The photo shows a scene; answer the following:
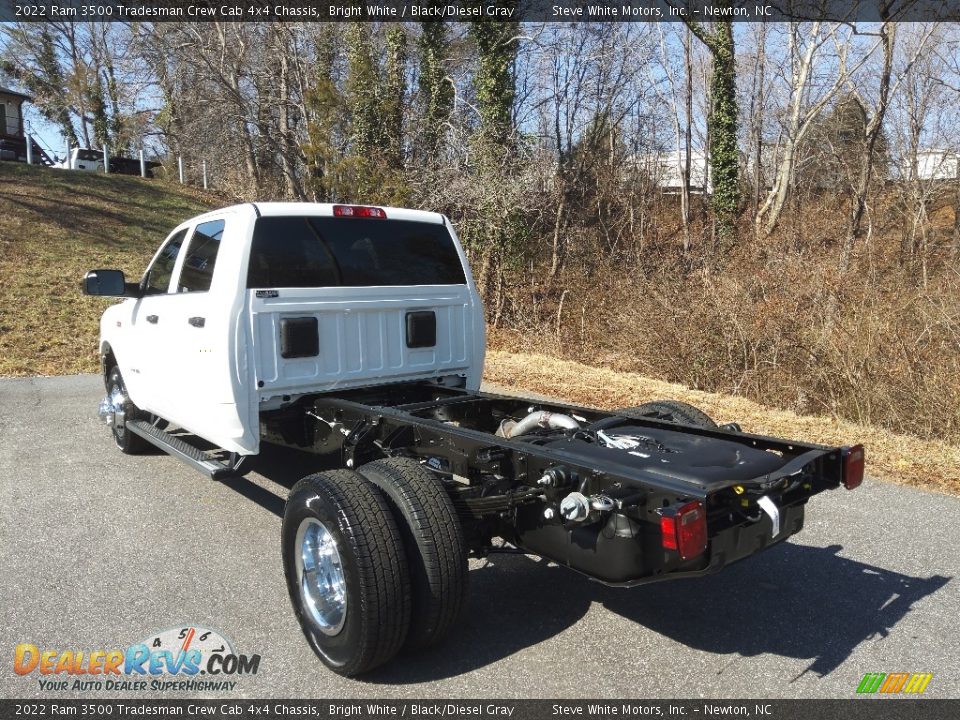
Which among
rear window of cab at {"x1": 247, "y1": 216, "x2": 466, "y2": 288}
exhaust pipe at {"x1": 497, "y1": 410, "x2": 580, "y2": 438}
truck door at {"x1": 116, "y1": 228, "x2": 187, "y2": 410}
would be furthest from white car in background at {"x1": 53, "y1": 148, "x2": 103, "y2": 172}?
exhaust pipe at {"x1": 497, "y1": 410, "x2": 580, "y2": 438}

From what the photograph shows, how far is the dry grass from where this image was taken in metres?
6.26

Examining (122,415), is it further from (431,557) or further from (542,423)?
(431,557)

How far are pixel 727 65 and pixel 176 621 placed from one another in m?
19.4

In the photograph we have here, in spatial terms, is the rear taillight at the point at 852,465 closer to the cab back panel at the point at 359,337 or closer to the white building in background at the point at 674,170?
the cab back panel at the point at 359,337

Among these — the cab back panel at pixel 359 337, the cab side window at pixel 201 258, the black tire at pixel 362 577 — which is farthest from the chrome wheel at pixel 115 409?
the black tire at pixel 362 577

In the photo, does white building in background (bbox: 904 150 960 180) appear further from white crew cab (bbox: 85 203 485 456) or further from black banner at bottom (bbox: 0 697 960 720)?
black banner at bottom (bbox: 0 697 960 720)

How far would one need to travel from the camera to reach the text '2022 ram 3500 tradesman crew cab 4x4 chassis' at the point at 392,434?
10.5 feet

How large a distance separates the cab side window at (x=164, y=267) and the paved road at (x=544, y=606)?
5.45 feet

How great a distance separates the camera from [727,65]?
63.3ft

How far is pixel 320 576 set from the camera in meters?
3.64

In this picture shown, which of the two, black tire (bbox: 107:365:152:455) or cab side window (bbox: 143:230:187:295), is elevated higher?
cab side window (bbox: 143:230:187:295)

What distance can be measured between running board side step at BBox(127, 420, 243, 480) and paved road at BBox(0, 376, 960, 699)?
1.44ft

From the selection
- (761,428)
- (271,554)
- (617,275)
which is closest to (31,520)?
(271,554)

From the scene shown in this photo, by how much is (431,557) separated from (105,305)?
53.6ft
